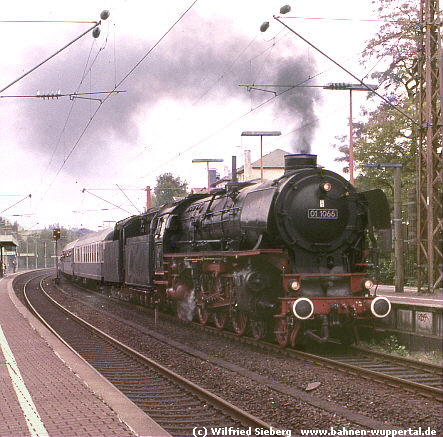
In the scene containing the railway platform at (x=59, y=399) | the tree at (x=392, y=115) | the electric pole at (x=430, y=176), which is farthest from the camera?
the tree at (x=392, y=115)

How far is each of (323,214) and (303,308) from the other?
2.10 meters

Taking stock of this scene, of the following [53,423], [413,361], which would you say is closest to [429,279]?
[413,361]

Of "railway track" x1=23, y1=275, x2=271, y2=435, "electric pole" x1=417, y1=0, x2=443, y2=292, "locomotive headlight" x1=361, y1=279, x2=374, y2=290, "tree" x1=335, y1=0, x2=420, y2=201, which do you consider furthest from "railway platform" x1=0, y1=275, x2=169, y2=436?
"tree" x1=335, y1=0, x2=420, y2=201

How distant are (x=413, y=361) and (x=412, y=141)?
25.2m

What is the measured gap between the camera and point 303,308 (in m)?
11.5

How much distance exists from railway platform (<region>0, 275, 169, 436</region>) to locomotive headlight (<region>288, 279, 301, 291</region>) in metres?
3.94

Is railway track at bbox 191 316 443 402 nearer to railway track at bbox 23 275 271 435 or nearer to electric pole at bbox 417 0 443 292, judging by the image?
railway track at bbox 23 275 271 435

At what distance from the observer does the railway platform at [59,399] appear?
21.3 ft

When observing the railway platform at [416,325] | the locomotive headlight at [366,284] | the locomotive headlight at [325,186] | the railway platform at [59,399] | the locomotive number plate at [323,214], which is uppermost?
the locomotive headlight at [325,186]

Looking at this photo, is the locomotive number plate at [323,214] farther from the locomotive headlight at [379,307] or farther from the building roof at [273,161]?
the building roof at [273,161]

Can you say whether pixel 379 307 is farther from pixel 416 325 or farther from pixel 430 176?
pixel 430 176

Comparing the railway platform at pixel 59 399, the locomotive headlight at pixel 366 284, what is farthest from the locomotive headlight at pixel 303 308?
the railway platform at pixel 59 399

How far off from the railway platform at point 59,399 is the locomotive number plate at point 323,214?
5079 mm

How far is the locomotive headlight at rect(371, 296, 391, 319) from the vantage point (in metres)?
11.8
